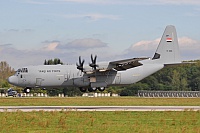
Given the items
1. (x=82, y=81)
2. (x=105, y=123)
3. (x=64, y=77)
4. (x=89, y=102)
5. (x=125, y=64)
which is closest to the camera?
(x=105, y=123)

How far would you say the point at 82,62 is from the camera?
65.5 m

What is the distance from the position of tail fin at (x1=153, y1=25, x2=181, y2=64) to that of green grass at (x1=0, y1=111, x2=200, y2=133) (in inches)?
1415

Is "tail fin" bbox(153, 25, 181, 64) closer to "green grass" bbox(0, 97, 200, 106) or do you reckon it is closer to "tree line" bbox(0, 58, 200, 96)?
"green grass" bbox(0, 97, 200, 106)

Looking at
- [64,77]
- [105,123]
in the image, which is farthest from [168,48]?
[105,123]

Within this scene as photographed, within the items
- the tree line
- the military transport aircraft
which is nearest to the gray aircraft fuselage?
the military transport aircraft

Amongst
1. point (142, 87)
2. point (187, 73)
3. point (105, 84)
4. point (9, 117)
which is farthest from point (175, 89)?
point (9, 117)

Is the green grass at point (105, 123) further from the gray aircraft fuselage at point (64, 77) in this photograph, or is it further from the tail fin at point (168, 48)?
the tail fin at point (168, 48)

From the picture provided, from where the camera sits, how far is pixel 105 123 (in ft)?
92.8

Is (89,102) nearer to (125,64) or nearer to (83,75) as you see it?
(125,64)

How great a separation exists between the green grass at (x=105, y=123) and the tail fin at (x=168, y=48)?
35929mm

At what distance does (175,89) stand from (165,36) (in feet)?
94.4

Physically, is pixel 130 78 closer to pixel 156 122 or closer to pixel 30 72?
pixel 30 72

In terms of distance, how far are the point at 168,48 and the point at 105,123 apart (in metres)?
45.2

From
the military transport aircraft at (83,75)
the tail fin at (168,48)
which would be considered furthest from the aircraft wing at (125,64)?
the tail fin at (168,48)
